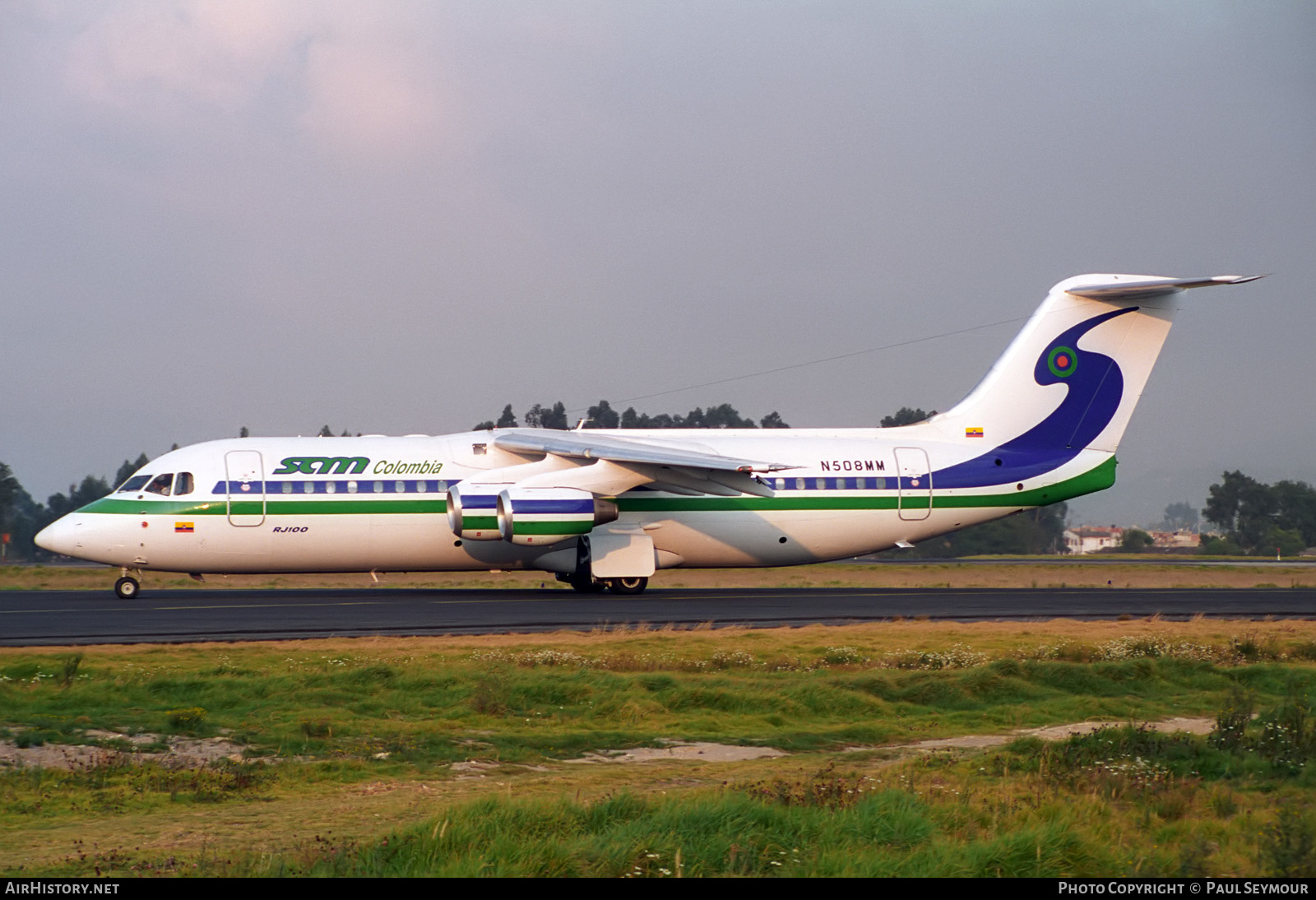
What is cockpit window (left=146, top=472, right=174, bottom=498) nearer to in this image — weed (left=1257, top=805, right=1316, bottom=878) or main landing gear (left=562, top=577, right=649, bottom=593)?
main landing gear (left=562, top=577, right=649, bottom=593)

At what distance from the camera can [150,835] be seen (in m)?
8.18

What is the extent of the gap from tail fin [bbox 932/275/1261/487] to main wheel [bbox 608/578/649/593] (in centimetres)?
911

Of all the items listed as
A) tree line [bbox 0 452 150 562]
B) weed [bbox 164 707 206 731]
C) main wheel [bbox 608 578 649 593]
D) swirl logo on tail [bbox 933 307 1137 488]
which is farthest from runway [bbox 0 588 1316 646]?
tree line [bbox 0 452 150 562]

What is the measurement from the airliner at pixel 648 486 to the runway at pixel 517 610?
107cm

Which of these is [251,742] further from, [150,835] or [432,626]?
[432,626]

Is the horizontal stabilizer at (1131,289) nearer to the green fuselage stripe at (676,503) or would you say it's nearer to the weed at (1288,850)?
the green fuselage stripe at (676,503)

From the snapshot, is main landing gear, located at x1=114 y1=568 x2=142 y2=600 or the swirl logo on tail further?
the swirl logo on tail

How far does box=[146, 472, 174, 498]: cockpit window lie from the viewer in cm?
2903

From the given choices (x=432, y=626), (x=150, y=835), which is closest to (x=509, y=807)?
(x=150, y=835)

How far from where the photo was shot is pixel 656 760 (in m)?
11.4

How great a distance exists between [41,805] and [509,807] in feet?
12.4

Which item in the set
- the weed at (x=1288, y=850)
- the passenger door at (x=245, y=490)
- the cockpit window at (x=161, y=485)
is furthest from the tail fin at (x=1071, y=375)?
the weed at (x=1288, y=850)

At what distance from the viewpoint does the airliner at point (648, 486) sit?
94.2ft

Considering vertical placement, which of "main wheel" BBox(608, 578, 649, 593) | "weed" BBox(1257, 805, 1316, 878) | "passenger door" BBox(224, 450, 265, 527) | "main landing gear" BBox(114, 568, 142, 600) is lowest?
"weed" BBox(1257, 805, 1316, 878)
